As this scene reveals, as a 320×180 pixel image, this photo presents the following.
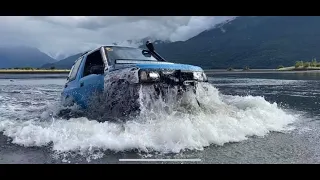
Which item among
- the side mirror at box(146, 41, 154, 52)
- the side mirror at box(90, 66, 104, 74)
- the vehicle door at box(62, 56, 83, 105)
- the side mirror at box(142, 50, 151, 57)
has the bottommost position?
the vehicle door at box(62, 56, 83, 105)

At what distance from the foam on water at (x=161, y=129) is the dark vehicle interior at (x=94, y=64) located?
589mm

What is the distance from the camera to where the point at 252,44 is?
525 centimetres

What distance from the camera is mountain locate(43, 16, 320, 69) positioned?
15.2ft

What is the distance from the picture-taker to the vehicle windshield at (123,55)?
4616 millimetres

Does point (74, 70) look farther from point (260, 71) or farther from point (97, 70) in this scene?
Answer: point (260, 71)

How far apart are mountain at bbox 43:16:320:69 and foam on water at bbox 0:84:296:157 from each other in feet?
1.84

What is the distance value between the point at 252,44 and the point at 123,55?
1.74m

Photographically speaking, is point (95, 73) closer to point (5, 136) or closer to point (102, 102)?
point (102, 102)

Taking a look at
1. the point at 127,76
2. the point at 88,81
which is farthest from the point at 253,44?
the point at 88,81

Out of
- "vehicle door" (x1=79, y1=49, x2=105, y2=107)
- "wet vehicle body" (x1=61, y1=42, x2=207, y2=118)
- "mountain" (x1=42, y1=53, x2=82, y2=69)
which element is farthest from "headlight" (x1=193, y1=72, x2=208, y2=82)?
"mountain" (x1=42, y1=53, x2=82, y2=69)

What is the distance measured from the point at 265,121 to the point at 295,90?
1.27m

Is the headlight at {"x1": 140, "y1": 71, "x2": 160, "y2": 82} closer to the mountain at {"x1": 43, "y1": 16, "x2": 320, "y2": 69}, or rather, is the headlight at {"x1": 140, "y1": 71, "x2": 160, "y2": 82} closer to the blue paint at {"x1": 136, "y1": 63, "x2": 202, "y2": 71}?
the blue paint at {"x1": 136, "y1": 63, "x2": 202, "y2": 71}

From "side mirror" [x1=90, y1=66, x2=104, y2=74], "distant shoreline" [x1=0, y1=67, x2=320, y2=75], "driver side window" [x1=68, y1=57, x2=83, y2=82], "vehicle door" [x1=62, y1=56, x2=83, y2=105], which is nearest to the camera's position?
→ "side mirror" [x1=90, y1=66, x2=104, y2=74]
